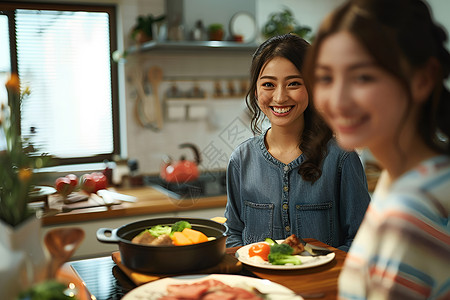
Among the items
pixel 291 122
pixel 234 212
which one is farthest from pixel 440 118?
pixel 234 212

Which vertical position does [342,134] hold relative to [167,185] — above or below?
above

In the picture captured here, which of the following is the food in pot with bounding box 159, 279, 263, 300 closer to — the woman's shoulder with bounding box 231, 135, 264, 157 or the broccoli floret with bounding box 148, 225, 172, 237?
the broccoli floret with bounding box 148, 225, 172, 237

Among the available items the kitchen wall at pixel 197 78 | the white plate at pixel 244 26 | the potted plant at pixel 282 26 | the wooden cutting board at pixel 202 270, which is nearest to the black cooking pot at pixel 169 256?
the wooden cutting board at pixel 202 270

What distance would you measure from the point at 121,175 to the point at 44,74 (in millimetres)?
881

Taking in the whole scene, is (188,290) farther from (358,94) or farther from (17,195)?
(358,94)

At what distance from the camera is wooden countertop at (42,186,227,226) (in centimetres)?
262

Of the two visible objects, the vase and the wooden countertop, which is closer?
the vase

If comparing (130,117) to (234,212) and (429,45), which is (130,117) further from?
(429,45)

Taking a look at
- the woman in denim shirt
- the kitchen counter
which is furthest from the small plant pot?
the woman in denim shirt

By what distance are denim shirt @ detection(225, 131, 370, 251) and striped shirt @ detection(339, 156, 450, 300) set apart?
0.93 m

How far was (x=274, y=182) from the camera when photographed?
1.71 meters

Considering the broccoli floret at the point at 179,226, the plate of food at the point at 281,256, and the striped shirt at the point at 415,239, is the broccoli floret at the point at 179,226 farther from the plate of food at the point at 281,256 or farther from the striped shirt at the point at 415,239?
the striped shirt at the point at 415,239

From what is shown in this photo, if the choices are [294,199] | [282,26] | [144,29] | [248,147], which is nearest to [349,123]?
[294,199]

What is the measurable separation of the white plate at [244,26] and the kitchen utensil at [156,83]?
0.60 m
